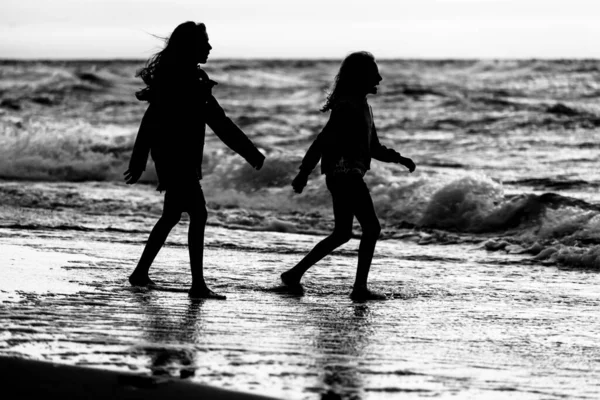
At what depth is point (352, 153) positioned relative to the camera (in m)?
6.85

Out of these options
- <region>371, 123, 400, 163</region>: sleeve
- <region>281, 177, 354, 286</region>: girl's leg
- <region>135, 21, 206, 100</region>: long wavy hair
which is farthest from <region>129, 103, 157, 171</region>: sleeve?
<region>371, 123, 400, 163</region>: sleeve

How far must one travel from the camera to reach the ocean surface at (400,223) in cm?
523

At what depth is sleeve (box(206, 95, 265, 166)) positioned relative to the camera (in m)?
6.56

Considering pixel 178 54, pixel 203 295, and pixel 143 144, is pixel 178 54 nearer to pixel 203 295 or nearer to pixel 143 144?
pixel 143 144

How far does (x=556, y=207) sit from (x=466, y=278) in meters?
3.79

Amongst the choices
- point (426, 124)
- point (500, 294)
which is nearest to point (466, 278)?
point (500, 294)

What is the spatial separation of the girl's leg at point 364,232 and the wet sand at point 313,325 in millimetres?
131

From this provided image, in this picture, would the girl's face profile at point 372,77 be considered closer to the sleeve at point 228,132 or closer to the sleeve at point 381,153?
the sleeve at point 381,153

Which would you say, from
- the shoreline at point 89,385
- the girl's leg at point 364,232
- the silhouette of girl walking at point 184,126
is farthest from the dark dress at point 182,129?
the shoreline at point 89,385

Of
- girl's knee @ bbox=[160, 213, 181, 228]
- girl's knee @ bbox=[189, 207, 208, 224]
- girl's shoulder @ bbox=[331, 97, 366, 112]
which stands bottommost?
girl's knee @ bbox=[160, 213, 181, 228]

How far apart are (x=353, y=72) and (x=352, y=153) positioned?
21.7 inches

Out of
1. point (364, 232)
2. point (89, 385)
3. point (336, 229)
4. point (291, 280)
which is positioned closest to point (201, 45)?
point (336, 229)

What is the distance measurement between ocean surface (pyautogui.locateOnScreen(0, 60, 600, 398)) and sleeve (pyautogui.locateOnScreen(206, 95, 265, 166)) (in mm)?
968

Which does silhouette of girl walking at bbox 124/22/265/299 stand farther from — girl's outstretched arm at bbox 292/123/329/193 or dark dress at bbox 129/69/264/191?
girl's outstretched arm at bbox 292/123/329/193
